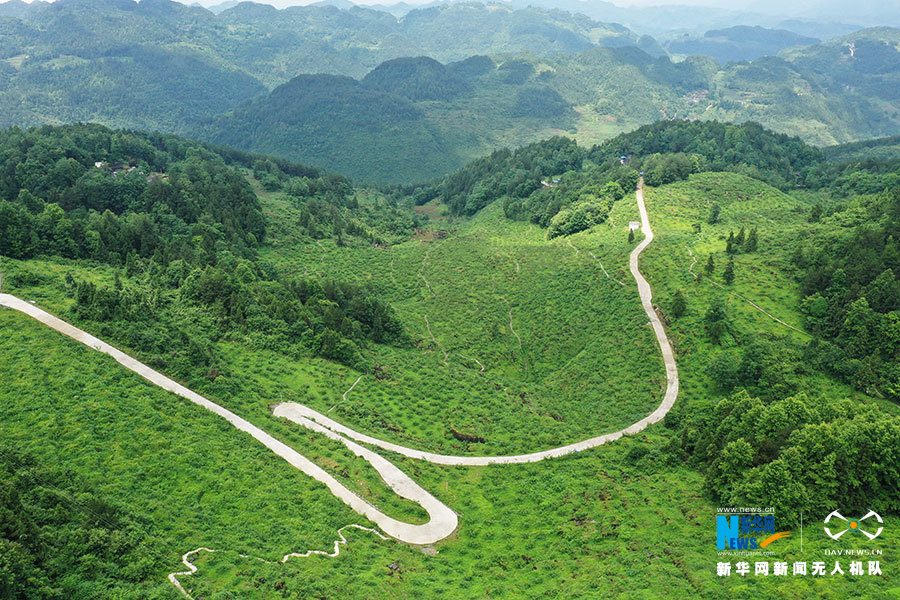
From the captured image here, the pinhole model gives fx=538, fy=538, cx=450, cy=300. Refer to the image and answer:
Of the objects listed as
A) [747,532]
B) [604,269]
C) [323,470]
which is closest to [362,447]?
[323,470]

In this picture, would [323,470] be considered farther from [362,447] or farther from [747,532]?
[747,532]

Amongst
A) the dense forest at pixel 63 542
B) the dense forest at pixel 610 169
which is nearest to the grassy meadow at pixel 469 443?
the dense forest at pixel 63 542

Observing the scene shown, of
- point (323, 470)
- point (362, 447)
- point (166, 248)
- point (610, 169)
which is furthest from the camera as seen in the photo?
point (610, 169)

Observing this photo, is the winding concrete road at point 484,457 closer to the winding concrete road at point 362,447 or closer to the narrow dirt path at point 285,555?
the winding concrete road at point 362,447

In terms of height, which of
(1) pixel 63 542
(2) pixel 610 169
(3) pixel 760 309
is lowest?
(3) pixel 760 309

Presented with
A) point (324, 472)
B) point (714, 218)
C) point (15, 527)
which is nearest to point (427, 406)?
point (324, 472)

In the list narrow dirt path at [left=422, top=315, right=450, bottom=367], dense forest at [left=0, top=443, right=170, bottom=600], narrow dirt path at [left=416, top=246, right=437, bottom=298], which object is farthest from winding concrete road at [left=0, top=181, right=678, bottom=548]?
narrow dirt path at [left=416, top=246, right=437, bottom=298]
